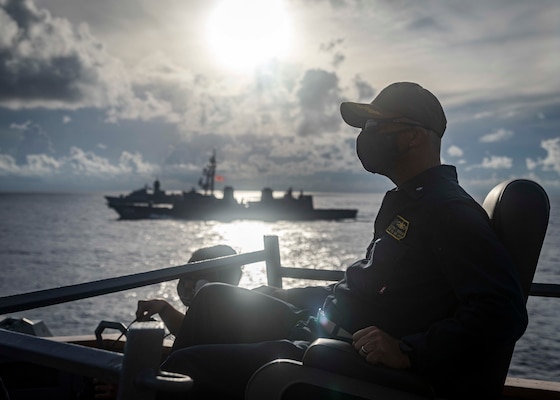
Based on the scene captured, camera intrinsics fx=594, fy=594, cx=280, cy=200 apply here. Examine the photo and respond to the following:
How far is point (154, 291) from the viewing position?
2082 inches

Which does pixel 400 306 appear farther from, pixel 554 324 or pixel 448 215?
pixel 554 324

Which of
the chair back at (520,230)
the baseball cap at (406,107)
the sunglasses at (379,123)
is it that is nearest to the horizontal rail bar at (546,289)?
the chair back at (520,230)

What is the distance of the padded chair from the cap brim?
0.55m

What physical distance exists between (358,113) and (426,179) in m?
0.39

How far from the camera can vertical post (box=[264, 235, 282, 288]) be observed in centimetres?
433

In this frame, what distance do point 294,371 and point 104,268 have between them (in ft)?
213

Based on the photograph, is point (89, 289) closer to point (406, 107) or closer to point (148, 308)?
point (148, 308)

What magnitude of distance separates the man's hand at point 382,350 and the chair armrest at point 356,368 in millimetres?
19

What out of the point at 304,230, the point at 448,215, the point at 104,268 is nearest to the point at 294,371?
the point at 448,215

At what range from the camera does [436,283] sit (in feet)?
6.63


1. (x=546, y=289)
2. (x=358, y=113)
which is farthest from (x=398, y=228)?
(x=546, y=289)

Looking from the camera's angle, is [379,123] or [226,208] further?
[226,208]

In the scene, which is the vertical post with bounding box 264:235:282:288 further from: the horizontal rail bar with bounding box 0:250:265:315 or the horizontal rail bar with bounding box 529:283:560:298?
the horizontal rail bar with bounding box 529:283:560:298

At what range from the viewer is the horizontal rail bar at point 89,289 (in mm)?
2322
